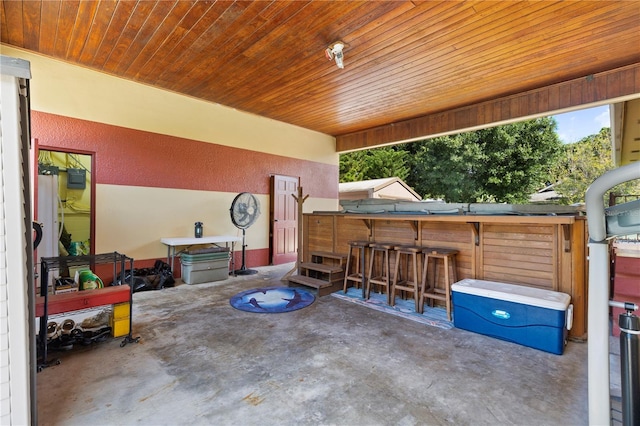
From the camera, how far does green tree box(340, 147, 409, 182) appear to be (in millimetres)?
14828

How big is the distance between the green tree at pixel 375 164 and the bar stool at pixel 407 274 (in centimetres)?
1082

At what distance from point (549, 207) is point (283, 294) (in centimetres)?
364

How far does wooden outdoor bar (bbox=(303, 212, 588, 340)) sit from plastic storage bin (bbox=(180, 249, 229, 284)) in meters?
2.72

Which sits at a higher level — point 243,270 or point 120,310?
point 120,310

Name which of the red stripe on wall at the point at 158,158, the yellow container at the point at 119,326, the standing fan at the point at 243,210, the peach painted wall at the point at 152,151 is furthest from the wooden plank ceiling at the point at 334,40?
the yellow container at the point at 119,326

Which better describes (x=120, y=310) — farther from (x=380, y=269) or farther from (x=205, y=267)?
(x=380, y=269)

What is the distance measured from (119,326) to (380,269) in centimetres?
354

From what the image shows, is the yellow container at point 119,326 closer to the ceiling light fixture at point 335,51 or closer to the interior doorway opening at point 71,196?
the interior doorway opening at point 71,196

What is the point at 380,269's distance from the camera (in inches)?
191

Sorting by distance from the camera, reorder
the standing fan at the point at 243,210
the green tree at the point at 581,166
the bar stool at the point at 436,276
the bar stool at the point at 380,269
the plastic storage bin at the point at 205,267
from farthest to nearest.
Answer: the green tree at the point at 581,166, the standing fan at the point at 243,210, the plastic storage bin at the point at 205,267, the bar stool at the point at 380,269, the bar stool at the point at 436,276

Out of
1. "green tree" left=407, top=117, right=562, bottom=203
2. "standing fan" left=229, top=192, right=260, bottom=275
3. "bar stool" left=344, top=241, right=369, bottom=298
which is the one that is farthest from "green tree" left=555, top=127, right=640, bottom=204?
"standing fan" left=229, top=192, right=260, bottom=275

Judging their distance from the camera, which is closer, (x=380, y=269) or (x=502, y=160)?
(x=380, y=269)

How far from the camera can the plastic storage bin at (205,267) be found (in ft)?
17.5

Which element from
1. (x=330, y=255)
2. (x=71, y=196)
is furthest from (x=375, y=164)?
(x=71, y=196)
